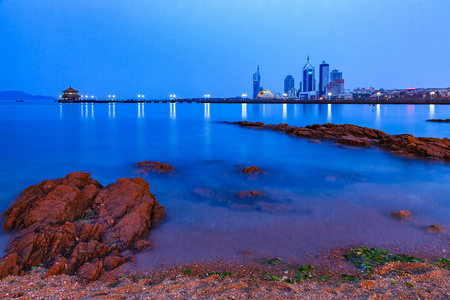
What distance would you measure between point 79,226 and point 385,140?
56.4 ft

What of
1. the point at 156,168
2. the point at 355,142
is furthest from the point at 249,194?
the point at 355,142

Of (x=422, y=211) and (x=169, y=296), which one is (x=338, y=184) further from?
(x=169, y=296)

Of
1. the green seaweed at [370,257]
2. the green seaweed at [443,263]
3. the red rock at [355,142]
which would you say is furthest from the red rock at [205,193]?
the red rock at [355,142]

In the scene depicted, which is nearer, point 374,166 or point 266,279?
point 266,279

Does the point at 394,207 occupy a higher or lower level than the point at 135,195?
lower

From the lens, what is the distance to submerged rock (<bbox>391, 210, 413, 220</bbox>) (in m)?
6.88

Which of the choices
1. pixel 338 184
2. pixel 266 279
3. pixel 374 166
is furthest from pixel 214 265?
pixel 374 166

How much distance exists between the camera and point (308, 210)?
7590 millimetres

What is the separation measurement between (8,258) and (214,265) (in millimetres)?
3424

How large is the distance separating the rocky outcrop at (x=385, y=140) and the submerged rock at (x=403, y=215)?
8.31 m

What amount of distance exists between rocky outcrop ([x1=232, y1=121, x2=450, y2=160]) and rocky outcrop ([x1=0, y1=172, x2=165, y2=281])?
13261 millimetres

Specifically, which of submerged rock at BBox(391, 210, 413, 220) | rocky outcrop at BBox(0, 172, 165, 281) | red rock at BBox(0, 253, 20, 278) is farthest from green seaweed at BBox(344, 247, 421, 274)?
red rock at BBox(0, 253, 20, 278)

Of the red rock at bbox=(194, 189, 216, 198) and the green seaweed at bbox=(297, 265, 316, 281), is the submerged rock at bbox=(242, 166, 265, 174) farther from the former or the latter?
the green seaweed at bbox=(297, 265, 316, 281)

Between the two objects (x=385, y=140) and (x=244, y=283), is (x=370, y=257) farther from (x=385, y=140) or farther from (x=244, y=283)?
(x=385, y=140)
